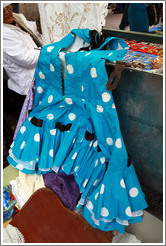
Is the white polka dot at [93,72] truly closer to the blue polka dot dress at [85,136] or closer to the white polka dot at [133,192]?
the blue polka dot dress at [85,136]

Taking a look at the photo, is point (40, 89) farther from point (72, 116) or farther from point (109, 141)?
point (109, 141)

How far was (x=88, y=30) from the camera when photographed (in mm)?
796

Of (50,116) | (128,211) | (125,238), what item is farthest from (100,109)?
(125,238)

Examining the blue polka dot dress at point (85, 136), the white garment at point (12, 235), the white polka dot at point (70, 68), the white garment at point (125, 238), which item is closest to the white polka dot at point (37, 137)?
the blue polka dot dress at point (85, 136)

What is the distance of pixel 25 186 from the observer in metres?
1.08

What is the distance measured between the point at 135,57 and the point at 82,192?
0.68 m

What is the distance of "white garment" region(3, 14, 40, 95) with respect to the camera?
1398mm

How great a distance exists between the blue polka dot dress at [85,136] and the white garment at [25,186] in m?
0.06

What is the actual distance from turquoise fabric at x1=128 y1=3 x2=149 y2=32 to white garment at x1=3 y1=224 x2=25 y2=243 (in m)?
1.20

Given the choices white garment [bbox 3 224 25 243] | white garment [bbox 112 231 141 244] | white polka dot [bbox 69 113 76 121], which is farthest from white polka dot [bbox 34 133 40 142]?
white garment [bbox 112 231 141 244]

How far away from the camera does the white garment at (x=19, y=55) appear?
1398 mm

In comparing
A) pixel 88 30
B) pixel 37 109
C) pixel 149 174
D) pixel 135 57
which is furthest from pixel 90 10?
pixel 149 174

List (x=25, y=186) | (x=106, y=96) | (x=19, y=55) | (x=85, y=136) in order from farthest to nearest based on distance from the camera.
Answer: (x=19, y=55) < (x=25, y=186) < (x=85, y=136) < (x=106, y=96)

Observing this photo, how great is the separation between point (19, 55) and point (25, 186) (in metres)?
0.86
